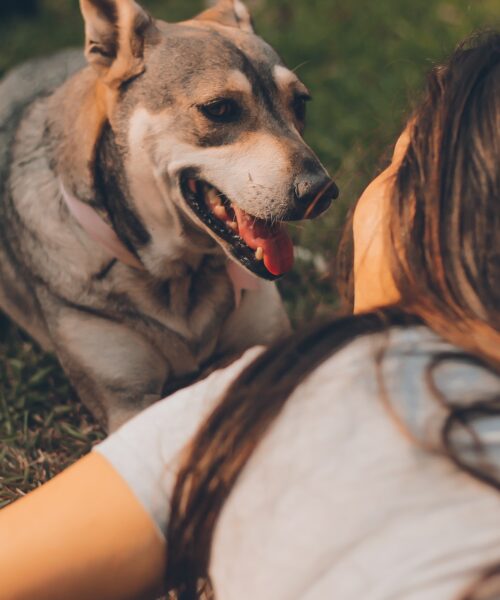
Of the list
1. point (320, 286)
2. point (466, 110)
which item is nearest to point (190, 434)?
point (466, 110)

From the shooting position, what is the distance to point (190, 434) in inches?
48.1

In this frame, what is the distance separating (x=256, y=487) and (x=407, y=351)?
25 cm

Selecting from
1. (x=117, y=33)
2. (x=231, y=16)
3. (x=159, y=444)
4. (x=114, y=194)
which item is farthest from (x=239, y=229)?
(x=159, y=444)

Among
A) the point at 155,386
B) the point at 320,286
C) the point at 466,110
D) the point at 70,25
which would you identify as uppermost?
the point at 466,110

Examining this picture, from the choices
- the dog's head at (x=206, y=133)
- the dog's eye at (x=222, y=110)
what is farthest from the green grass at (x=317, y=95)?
the dog's eye at (x=222, y=110)

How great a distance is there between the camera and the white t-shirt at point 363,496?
0.95m

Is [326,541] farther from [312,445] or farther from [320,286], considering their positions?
[320,286]

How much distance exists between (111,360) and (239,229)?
567 mm

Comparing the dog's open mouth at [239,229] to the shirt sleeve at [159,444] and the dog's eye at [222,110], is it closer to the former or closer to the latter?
the dog's eye at [222,110]

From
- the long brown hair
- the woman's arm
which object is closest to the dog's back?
the woman's arm

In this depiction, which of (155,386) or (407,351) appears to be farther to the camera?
(155,386)

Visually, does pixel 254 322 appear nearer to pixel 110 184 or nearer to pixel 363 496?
pixel 110 184

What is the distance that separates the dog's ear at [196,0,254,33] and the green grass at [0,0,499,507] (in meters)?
0.53

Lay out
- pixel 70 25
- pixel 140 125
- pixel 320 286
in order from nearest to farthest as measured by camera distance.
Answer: pixel 140 125 < pixel 320 286 < pixel 70 25
